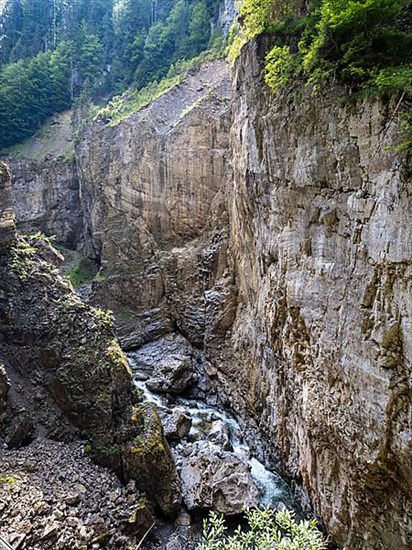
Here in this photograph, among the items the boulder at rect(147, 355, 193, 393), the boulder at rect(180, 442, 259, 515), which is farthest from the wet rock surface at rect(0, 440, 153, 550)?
the boulder at rect(147, 355, 193, 393)

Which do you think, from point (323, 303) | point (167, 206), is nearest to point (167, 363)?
point (167, 206)

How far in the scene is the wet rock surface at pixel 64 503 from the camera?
11.6 m

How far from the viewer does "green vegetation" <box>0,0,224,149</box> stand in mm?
41250

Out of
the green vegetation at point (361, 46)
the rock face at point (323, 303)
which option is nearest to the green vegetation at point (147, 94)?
the rock face at point (323, 303)

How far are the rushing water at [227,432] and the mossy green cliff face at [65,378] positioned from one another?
306cm

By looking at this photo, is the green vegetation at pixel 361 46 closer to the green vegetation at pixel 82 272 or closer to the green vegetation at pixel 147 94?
the green vegetation at pixel 147 94

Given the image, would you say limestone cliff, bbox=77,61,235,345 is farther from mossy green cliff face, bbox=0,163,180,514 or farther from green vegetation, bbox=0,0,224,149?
green vegetation, bbox=0,0,224,149

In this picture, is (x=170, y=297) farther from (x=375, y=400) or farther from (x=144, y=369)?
(x=375, y=400)

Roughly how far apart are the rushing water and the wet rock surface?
4156mm

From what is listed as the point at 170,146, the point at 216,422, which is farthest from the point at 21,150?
the point at 216,422

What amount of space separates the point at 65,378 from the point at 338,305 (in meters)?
10.3

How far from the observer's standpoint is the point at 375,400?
9.58m

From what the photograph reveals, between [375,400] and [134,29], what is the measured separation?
50991 mm

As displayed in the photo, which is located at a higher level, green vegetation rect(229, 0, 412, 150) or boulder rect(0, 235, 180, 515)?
green vegetation rect(229, 0, 412, 150)
